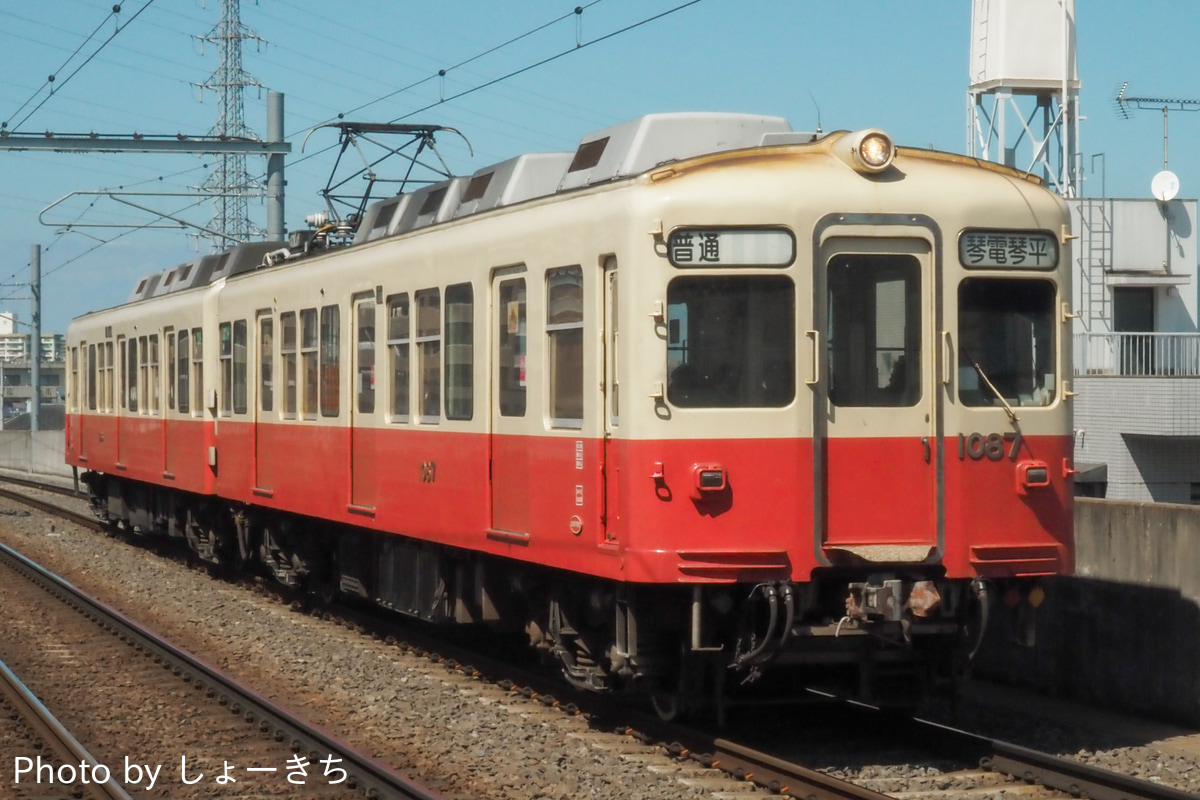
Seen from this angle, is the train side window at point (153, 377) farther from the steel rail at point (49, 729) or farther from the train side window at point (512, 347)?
the train side window at point (512, 347)

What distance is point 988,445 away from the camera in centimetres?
805

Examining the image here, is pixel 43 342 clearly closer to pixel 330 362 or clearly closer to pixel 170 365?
pixel 170 365

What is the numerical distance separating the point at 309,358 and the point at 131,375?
768 cm

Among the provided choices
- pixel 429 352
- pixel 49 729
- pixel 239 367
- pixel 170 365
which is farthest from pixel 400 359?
pixel 170 365

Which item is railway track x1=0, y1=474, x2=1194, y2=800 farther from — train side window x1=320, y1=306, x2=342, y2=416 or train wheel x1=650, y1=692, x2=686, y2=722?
train side window x1=320, y1=306, x2=342, y2=416

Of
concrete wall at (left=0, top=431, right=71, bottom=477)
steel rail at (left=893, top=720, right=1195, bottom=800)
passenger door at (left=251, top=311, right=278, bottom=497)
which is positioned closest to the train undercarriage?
steel rail at (left=893, top=720, right=1195, bottom=800)

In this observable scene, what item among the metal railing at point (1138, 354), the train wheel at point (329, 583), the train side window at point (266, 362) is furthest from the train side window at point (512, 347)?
the metal railing at point (1138, 354)

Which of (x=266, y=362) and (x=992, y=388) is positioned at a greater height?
(x=266, y=362)

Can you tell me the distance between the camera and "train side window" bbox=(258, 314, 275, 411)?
13.9 metres

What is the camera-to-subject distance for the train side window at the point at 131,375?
63.8 ft

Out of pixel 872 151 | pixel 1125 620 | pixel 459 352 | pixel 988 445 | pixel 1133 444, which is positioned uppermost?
pixel 872 151

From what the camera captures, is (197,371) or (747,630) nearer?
(747,630)

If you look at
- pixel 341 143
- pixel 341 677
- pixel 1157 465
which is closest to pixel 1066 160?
pixel 1157 465

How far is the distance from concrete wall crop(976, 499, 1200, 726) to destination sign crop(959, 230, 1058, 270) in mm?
1748
